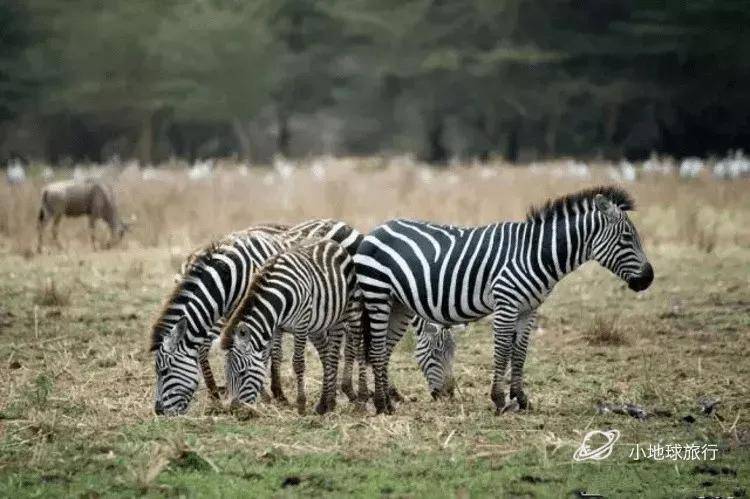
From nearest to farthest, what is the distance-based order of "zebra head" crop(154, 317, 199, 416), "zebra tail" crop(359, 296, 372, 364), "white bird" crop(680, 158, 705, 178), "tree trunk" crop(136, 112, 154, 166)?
"zebra head" crop(154, 317, 199, 416)
"zebra tail" crop(359, 296, 372, 364)
"white bird" crop(680, 158, 705, 178)
"tree trunk" crop(136, 112, 154, 166)

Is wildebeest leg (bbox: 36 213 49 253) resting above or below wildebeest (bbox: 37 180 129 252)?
below

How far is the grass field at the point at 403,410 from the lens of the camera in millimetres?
6773

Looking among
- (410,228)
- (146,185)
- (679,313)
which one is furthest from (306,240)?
(146,185)

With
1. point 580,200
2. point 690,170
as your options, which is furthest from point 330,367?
point 690,170

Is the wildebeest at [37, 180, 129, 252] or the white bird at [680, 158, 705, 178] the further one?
the white bird at [680, 158, 705, 178]

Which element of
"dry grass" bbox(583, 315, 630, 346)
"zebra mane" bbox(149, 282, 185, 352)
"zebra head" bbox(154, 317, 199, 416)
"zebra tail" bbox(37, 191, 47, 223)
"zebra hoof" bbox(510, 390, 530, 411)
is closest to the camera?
"zebra head" bbox(154, 317, 199, 416)

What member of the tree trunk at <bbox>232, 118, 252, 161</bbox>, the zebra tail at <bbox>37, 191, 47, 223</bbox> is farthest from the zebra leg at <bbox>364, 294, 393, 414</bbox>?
the tree trunk at <bbox>232, 118, 252, 161</bbox>

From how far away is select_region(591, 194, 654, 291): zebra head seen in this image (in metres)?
8.77

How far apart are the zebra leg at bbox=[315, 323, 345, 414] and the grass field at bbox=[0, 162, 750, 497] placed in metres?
0.11

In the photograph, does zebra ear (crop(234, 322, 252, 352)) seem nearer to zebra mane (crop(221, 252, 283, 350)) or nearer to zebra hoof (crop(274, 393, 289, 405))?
zebra mane (crop(221, 252, 283, 350))

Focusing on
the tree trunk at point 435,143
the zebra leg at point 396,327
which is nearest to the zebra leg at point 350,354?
the zebra leg at point 396,327

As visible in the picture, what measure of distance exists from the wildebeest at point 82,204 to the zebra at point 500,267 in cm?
869

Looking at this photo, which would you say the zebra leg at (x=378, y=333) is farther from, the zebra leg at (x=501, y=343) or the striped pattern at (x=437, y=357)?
the zebra leg at (x=501, y=343)

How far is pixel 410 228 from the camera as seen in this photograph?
9.05m
